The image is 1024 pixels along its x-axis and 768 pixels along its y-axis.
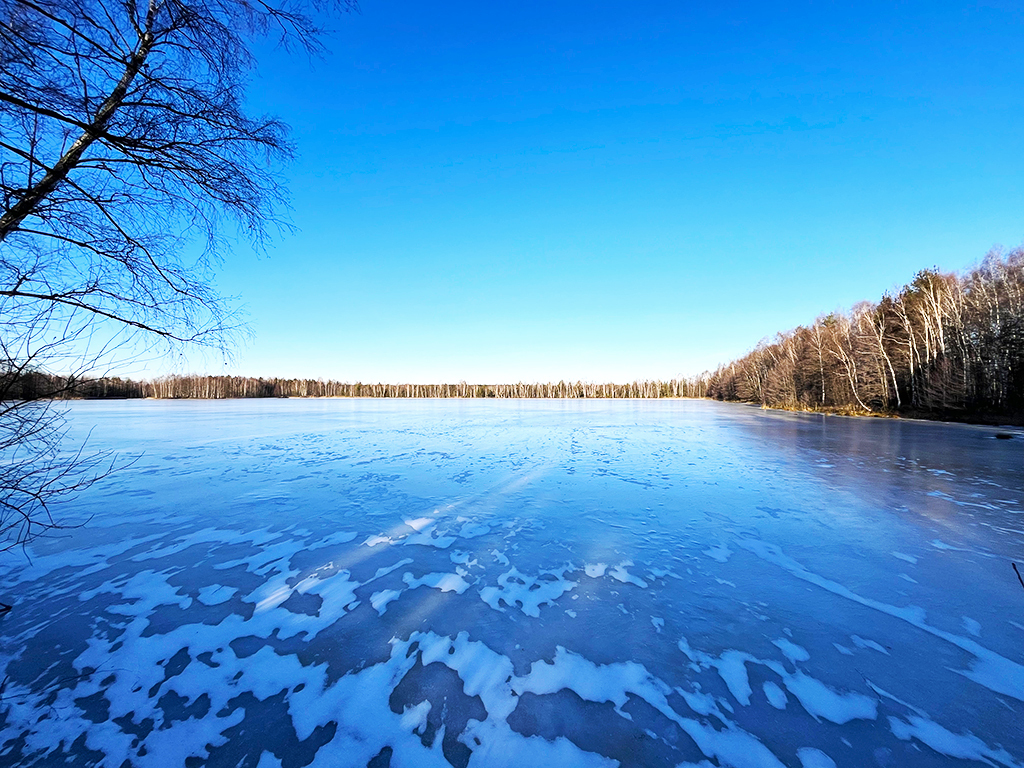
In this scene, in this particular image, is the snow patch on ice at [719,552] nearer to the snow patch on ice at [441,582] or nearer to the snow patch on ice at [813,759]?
the snow patch on ice at [813,759]

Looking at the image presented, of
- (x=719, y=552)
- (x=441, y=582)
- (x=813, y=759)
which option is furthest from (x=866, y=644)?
(x=441, y=582)

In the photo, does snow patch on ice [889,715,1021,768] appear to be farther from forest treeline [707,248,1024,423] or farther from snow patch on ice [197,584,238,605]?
forest treeline [707,248,1024,423]

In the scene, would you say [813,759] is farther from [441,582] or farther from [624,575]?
[441,582]

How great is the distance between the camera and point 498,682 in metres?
2.36

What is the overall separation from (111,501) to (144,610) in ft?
16.0

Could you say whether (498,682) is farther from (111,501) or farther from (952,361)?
(952,361)

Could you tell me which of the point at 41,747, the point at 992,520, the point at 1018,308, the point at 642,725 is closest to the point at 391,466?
the point at 41,747

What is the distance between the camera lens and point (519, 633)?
112 inches

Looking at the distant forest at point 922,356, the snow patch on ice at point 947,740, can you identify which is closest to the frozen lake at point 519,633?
the snow patch on ice at point 947,740

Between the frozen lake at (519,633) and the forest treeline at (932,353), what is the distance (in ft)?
85.1

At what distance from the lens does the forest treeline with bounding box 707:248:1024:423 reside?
22047 mm

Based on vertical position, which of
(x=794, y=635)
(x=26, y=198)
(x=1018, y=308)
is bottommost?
(x=794, y=635)

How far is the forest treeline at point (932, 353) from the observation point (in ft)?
72.3

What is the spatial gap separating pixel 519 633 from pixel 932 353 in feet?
123
